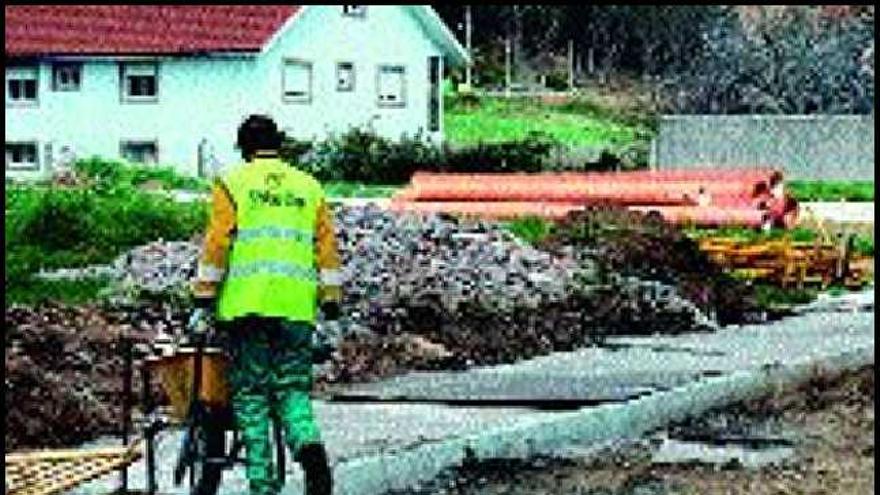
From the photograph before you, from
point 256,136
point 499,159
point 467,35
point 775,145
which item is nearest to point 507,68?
point 467,35

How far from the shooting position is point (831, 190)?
45781 mm

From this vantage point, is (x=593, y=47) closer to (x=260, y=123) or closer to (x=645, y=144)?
(x=645, y=144)

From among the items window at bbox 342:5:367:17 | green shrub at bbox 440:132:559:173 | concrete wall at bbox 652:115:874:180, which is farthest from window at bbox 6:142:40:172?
concrete wall at bbox 652:115:874:180

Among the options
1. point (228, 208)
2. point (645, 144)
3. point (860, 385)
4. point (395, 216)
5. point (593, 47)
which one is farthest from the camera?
point (593, 47)

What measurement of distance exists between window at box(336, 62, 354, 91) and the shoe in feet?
173

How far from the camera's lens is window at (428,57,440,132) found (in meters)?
64.2

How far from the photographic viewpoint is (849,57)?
187 ft

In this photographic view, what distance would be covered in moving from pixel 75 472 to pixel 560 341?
336 inches

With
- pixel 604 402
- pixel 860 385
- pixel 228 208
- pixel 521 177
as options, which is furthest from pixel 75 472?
pixel 521 177

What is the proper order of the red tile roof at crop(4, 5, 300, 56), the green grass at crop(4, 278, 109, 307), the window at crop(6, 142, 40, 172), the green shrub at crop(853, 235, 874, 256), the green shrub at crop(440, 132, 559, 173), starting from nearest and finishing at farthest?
1. the green grass at crop(4, 278, 109, 307)
2. the green shrub at crop(853, 235, 874, 256)
3. the green shrub at crop(440, 132, 559, 173)
4. the red tile roof at crop(4, 5, 300, 56)
5. the window at crop(6, 142, 40, 172)

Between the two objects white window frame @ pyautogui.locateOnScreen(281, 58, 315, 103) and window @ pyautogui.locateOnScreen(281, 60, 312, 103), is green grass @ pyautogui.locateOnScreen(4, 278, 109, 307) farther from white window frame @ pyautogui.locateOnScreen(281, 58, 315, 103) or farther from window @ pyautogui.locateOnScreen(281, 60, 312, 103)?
window @ pyautogui.locateOnScreen(281, 60, 312, 103)

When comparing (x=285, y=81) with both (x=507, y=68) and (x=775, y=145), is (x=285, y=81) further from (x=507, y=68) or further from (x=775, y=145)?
(x=507, y=68)

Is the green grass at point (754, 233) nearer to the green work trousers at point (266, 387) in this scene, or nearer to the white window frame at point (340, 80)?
the green work trousers at point (266, 387)

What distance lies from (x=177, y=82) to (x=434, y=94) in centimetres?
746
